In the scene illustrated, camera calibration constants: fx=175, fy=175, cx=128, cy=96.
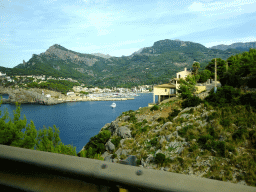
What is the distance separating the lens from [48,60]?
7731 inches

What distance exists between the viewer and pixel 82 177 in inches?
45.0

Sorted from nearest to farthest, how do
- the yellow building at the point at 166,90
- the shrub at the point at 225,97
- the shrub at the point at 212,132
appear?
the shrub at the point at 212,132 → the shrub at the point at 225,97 → the yellow building at the point at 166,90

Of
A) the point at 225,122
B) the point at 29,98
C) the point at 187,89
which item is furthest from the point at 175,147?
the point at 29,98

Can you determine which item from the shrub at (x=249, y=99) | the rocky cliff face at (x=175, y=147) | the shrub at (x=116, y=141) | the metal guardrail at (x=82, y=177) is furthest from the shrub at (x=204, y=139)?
the metal guardrail at (x=82, y=177)

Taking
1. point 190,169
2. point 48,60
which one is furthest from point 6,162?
point 48,60

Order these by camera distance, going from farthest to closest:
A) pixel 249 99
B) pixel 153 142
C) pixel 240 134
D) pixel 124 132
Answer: pixel 124 132, pixel 153 142, pixel 249 99, pixel 240 134

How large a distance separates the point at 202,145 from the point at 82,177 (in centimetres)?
1064

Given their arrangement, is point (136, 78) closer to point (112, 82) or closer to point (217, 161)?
point (112, 82)

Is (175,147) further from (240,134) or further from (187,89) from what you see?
(187,89)

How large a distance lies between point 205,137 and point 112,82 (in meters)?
168

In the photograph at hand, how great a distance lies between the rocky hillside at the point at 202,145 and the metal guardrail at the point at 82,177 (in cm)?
553

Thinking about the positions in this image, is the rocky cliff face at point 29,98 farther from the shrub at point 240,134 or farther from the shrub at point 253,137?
the shrub at point 253,137

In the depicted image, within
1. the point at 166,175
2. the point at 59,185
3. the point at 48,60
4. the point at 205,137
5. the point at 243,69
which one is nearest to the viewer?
the point at 166,175

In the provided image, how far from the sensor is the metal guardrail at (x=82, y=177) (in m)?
0.95
